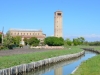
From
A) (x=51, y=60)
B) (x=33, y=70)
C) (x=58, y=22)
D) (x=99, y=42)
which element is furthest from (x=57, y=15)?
(x=33, y=70)

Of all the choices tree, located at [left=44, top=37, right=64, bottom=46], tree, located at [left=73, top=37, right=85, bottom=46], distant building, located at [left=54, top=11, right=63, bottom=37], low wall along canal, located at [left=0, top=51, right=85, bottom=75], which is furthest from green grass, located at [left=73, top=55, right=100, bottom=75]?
tree, located at [left=73, top=37, right=85, bottom=46]

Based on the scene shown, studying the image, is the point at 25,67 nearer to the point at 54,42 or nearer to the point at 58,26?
the point at 54,42

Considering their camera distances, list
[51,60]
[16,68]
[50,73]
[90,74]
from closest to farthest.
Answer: [90,74] → [16,68] → [50,73] → [51,60]

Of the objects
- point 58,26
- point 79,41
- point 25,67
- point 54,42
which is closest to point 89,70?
point 25,67

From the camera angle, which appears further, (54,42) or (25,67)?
(54,42)

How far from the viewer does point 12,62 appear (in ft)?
77.1

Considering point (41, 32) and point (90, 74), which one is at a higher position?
point (41, 32)

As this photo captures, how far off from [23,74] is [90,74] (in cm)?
813

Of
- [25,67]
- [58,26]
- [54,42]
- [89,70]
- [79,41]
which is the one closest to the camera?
[89,70]

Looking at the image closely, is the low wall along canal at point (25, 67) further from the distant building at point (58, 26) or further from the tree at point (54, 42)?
the distant building at point (58, 26)

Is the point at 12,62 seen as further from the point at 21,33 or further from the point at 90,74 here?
the point at 21,33

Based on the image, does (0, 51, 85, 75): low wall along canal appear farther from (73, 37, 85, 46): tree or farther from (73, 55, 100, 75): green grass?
(73, 37, 85, 46): tree

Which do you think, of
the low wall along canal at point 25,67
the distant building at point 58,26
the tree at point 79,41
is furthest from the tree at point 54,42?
the low wall along canal at point 25,67

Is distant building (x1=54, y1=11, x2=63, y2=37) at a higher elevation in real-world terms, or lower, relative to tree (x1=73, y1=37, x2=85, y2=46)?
higher
